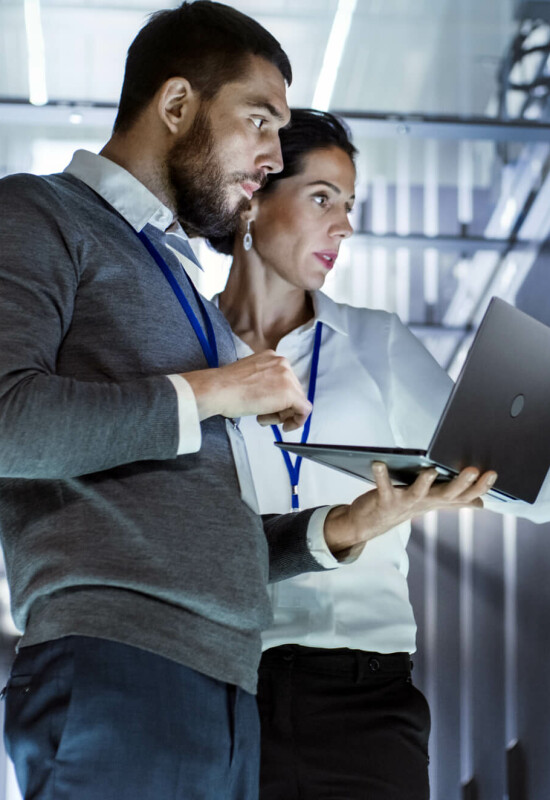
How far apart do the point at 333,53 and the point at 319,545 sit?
7.71ft

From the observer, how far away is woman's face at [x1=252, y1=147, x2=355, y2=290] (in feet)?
7.30

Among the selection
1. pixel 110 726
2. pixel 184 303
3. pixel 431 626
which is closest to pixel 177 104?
pixel 184 303

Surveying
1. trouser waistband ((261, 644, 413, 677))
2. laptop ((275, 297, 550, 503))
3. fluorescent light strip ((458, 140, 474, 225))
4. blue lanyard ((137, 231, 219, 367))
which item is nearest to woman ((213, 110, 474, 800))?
trouser waistband ((261, 644, 413, 677))

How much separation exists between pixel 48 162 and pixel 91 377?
2.80 m

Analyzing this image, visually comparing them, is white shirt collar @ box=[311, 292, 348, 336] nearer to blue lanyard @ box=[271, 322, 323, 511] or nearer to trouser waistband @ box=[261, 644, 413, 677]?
blue lanyard @ box=[271, 322, 323, 511]

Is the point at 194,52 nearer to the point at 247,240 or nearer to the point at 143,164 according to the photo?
the point at 143,164

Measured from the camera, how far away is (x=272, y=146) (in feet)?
5.33

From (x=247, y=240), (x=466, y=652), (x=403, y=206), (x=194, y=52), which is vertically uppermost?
(x=194, y=52)

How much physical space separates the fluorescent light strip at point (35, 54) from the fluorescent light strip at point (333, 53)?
91 centimetres

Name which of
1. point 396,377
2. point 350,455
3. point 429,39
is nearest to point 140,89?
point 350,455

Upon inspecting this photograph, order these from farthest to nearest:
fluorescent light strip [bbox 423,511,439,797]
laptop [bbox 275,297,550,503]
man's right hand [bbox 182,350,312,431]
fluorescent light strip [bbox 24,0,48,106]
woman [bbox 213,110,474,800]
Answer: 1. fluorescent light strip [bbox 423,511,439,797]
2. fluorescent light strip [bbox 24,0,48,106]
3. woman [bbox 213,110,474,800]
4. laptop [bbox 275,297,550,503]
5. man's right hand [bbox 182,350,312,431]

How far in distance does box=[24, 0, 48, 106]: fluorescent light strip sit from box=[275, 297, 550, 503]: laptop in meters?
2.37

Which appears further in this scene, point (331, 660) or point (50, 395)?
point (331, 660)

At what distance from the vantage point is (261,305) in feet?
7.34
